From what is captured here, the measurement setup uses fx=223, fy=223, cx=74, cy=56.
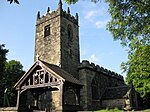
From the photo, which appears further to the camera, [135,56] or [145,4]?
[135,56]

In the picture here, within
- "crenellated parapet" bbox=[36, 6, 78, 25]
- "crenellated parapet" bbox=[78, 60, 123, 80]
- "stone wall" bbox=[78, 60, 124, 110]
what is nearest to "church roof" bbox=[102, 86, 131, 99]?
"stone wall" bbox=[78, 60, 124, 110]

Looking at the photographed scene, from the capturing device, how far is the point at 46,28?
1233 inches

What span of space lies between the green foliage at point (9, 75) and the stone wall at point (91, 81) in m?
9.21

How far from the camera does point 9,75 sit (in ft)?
113

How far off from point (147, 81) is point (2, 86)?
20.8 m

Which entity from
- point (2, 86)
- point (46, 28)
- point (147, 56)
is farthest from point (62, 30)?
point (147, 56)

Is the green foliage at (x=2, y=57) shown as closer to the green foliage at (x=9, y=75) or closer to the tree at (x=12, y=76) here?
the green foliage at (x=9, y=75)

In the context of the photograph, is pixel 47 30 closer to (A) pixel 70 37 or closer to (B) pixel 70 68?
(A) pixel 70 37

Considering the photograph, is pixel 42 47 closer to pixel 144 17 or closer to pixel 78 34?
pixel 78 34

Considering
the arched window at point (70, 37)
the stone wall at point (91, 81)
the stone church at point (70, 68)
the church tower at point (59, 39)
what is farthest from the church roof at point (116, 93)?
the arched window at point (70, 37)

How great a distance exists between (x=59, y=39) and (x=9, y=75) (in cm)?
1122

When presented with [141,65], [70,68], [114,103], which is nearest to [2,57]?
[70,68]

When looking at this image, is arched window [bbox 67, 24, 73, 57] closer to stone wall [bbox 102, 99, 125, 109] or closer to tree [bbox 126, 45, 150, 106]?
stone wall [bbox 102, 99, 125, 109]

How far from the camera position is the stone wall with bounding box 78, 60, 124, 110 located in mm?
28312
